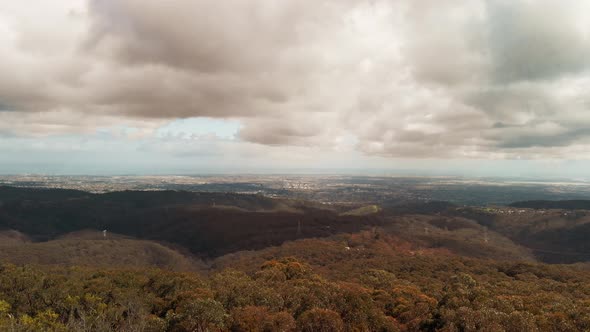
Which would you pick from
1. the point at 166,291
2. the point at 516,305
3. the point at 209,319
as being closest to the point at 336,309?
the point at 209,319

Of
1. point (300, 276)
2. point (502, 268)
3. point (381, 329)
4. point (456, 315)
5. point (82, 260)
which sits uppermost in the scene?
point (456, 315)

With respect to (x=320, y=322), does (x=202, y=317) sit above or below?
above

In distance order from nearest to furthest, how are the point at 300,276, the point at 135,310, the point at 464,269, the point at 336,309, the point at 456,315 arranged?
the point at 456,315
the point at 336,309
the point at 135,310
the point at 300,276
the point at 464,269

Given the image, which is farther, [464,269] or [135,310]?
[464,269]

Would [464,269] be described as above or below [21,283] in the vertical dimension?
below

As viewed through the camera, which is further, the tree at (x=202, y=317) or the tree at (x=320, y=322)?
the tree at (x=202, y=317)

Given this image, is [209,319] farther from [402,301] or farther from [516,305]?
[516,305]

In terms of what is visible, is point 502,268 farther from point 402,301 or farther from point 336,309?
point 336,309

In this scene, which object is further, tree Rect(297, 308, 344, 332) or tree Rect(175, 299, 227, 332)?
tree Rect(175, 299, 227, 332)

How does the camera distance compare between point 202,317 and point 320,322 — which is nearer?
point 202,317

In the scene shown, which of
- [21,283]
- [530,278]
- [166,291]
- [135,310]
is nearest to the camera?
[135,310]
